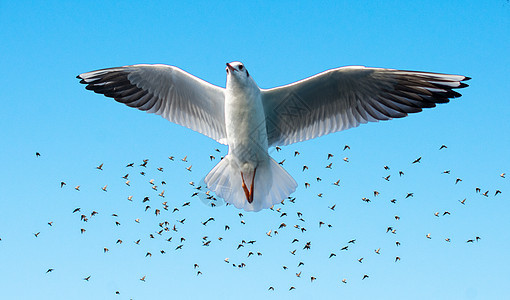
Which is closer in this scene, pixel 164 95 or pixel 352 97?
pixel 352 97

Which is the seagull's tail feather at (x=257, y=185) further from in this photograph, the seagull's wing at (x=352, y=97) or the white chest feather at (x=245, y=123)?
the seagull's wing at (x=352, y=97)

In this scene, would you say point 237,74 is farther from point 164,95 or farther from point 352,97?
point 352,97

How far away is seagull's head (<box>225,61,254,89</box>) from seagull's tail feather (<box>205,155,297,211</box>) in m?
0.96

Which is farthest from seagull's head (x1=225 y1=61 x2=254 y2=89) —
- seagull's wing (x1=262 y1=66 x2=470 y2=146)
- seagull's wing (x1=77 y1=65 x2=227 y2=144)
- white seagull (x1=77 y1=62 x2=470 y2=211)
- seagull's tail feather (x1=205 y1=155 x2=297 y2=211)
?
seagull's tail feather (x1=205 y1=155 x2=297 y2=211)

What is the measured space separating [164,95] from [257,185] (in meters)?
1.43

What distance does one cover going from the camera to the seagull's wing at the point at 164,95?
748 centimetres

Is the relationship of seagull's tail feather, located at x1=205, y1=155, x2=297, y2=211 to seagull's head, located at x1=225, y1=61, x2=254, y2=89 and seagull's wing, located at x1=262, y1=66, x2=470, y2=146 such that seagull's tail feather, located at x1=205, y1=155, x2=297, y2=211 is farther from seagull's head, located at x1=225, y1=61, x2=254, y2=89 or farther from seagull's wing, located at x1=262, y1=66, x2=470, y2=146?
seagull's head, located at x1=225, y1=61, x2=254, y2=89

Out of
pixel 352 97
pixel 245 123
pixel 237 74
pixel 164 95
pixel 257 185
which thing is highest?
pixel 237 74

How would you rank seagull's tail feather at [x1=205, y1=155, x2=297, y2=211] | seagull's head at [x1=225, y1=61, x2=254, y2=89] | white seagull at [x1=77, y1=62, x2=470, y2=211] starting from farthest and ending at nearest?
seagull's tail feather at [x1=205, y1=155, x2=297, y2=211], white seagull at [x1=77, y1=62, x2=470, y2=211], seagull's head at [x1=225, y1=61, x2=254, y2=89]

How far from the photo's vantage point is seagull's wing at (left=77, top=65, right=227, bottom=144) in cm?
748

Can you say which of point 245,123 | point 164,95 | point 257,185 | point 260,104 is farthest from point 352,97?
point 164,95

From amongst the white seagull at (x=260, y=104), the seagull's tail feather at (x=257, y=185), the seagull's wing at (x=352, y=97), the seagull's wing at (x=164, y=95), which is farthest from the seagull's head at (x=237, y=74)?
the seagull's tail feather at (x=257, y=185)

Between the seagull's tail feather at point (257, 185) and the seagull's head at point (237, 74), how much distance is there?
0.96m

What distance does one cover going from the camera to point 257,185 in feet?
24.6
